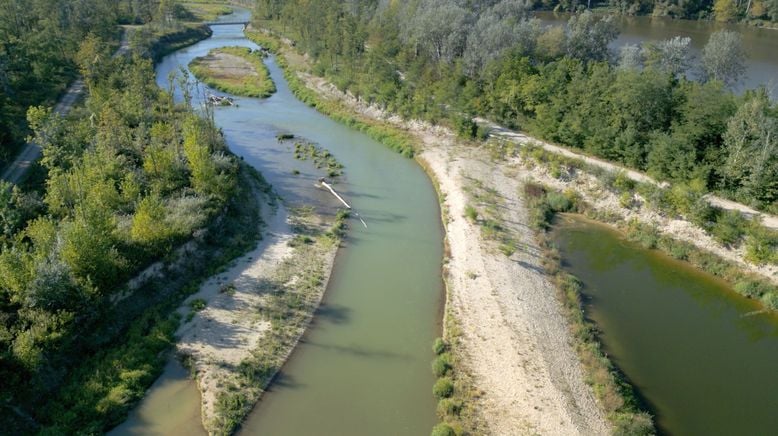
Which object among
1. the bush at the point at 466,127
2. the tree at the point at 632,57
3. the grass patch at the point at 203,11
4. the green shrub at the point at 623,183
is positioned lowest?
the green shrub at the point at 623,183

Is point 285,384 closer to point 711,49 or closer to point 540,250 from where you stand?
point 540,250

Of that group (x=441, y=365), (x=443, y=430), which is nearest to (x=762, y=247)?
(x=441, y=365)

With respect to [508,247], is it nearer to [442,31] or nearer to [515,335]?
[515,335]

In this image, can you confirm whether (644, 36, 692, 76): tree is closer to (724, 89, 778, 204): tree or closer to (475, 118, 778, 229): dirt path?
(475, 118, 778, 229): dirt path

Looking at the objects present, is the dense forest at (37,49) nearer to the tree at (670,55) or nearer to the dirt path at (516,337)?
the dirt path at (516,337)

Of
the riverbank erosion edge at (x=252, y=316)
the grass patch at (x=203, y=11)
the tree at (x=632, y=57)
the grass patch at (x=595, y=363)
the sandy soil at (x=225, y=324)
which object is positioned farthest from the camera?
the grass patch at (x=203, y=11)

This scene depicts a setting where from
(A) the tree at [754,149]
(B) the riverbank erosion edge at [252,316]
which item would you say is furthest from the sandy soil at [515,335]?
(A) the tree at [754,149]
